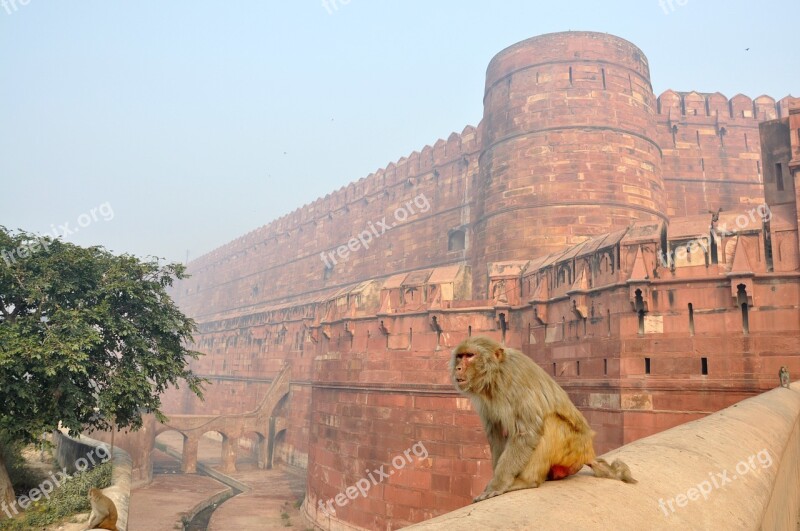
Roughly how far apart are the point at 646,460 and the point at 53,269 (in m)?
11.8

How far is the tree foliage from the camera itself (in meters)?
10.2

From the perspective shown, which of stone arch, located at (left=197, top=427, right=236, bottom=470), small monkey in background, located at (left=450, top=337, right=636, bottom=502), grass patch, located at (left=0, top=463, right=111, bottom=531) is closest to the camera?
small monkey in background, located at (left=450, top=337, right=636, bottom=502)

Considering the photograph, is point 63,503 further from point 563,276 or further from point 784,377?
point 784,377

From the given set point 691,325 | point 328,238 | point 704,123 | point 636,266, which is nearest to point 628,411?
point 691,325

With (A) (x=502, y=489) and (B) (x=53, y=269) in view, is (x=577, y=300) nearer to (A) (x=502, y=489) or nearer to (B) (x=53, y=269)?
(A) (x=502, y=489)

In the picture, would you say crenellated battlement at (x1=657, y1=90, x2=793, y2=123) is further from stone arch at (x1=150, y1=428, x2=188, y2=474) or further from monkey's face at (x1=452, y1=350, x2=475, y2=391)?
stone arch at (x1=150, y1=428, x2=188, y2=474)

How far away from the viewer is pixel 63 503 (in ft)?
33.6

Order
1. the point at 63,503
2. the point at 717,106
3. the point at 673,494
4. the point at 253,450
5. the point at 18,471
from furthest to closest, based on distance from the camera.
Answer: the point at 253,450 → the point at 717,106 → the point at 18,471 → the point at 63,503 → the point at 673,494

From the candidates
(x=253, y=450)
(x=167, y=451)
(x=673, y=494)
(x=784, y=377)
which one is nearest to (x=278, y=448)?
(x=253, y=450)

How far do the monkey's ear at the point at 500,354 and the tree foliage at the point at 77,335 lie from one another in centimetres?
921

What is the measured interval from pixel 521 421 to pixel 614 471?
53 cm

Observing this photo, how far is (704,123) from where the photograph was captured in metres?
21.0

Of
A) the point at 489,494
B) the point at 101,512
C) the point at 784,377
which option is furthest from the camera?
the point at 784,377

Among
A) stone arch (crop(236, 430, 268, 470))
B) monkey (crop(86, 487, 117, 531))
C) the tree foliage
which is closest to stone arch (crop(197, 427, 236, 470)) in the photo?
stone arch (crop(236, 430, 268, 470))
